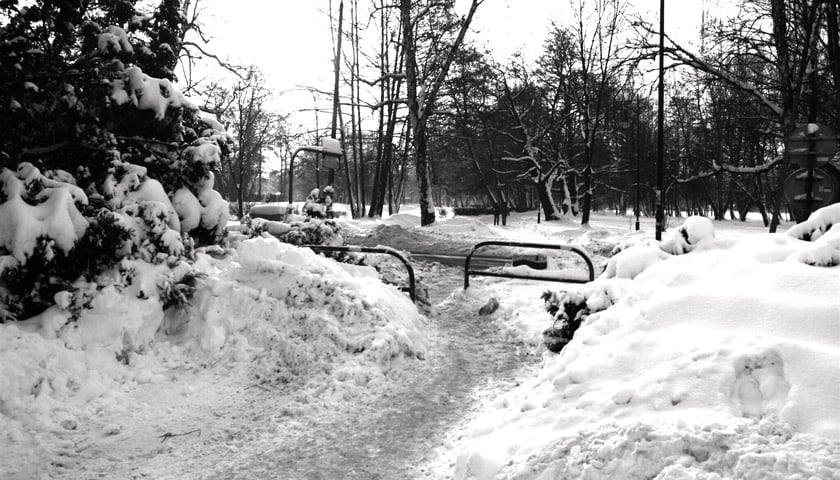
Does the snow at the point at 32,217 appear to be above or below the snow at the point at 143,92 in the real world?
below

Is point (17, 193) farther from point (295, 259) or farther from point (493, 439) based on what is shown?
point (493, 439)

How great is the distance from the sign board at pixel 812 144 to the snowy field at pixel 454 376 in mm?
4875

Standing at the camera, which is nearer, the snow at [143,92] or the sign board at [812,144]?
the snow at [143,92]

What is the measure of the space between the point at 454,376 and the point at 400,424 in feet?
4.39

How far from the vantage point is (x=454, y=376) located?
5.74 meters

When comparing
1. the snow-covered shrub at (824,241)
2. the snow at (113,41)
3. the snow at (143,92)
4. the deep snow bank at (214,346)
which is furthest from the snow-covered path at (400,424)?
the snow at (113,41)

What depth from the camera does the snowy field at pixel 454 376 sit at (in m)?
2.88

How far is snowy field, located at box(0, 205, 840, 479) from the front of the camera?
2.88m

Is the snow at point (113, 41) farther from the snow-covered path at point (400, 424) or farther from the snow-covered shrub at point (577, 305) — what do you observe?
the snow-covered shrub at point (577, 305)

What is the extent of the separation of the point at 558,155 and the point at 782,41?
1623 centimetres

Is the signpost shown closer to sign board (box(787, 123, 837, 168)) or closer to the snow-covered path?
sign board (box(787, 123, 837, 168))

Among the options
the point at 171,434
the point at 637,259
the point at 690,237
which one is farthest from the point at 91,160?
the point at 690,237

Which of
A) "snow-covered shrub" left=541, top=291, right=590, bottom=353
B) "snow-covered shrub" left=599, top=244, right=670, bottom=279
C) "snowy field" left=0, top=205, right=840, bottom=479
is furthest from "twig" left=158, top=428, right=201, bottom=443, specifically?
"snow-covered shrub" left=599, top=244, right=670, bottom=279

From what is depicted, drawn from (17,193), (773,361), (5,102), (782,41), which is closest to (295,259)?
(17,193)
